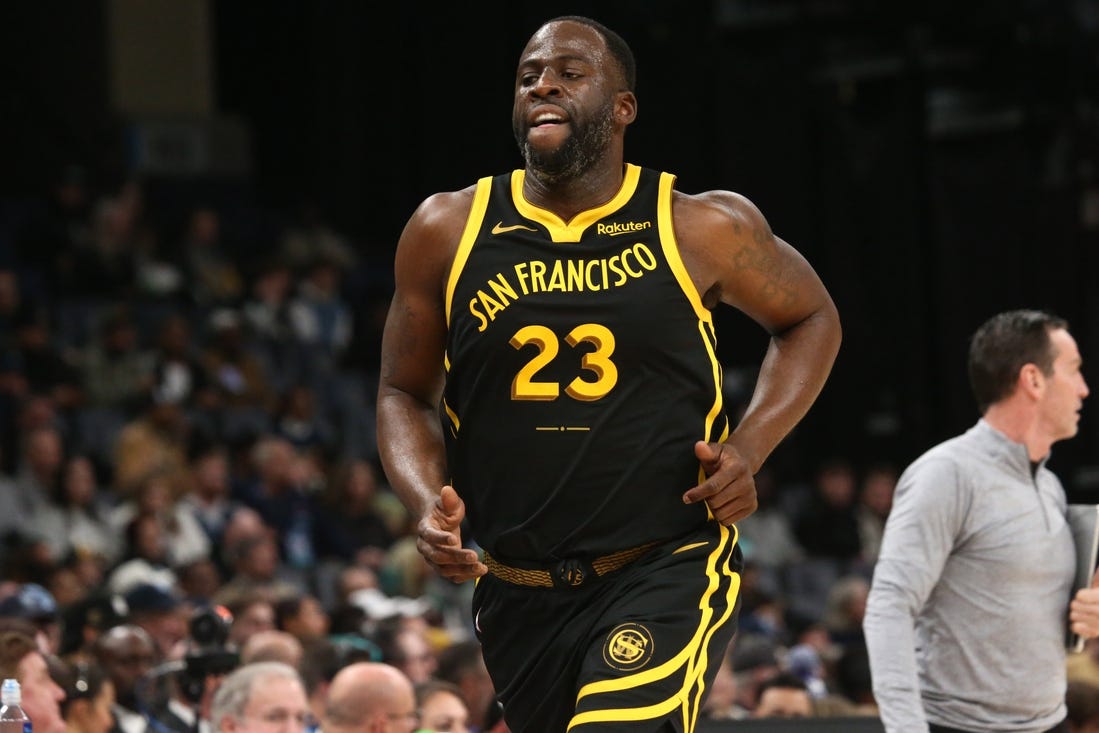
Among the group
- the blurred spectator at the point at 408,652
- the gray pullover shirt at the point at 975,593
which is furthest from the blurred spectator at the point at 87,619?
the gray pullover shirt at the point at 975,593

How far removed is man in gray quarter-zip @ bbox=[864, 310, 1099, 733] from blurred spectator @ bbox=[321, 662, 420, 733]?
1.58 metres

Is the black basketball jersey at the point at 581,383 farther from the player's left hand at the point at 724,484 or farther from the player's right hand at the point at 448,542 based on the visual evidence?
the player's right hand at the point at 448,542

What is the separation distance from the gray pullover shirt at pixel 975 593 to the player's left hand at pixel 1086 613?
57mm

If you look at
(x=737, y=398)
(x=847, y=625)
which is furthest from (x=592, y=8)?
(x=847, y=625)

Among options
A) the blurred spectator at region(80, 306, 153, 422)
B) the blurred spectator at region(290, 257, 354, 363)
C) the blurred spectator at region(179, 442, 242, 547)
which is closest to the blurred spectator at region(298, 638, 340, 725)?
the blurred spectator at region(179, 442, 242, 547)

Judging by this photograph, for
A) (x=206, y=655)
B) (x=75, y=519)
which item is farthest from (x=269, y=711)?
(x=75, y=519)

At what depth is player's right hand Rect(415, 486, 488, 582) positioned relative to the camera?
3.43 m

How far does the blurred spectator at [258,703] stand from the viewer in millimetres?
5336

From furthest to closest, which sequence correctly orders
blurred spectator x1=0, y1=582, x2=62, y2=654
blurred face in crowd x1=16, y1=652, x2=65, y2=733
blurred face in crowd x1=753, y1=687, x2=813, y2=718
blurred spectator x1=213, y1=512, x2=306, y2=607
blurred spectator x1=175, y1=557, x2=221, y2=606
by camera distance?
blurred spectator x1=213, y1=512, x2=306, y2=607 < blurred spectator x1=175, y1=557, x2=221, y2=606 < blurred face in crowd x1=753, y1=687, x2=813, y2=718 < blurred spectator x1=0, y1=582, x2=62, y2=654 < blurred face in crowd x1=16, y1=652, x2=65, y2=733

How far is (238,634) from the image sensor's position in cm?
743

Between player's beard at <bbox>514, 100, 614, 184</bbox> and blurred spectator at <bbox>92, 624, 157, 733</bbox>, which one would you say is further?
blurred spectator at <bbox>92, 624, 157, 733</bbox>

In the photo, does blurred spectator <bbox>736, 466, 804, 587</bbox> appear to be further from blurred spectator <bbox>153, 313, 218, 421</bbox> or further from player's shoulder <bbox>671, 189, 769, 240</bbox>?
player's shoulder <bbox>671, 189, 769, 240</bbox>

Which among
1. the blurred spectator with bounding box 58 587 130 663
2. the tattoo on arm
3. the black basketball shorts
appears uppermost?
the tattoo on arm

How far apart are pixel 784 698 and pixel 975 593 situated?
245 centimetres
